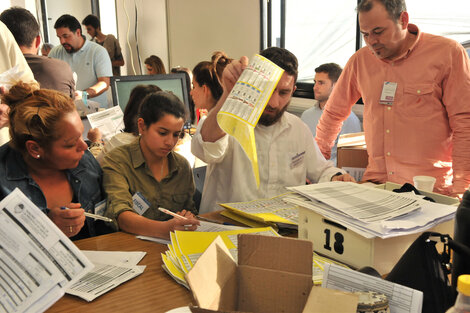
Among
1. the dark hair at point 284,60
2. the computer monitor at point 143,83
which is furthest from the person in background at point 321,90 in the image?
the dark hair at point 284,60

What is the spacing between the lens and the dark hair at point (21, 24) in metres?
3.20

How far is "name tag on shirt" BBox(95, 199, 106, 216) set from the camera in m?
1.63

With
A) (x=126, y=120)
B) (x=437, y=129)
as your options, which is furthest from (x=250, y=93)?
(x=126, y=120)

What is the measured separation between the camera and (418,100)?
2271mm

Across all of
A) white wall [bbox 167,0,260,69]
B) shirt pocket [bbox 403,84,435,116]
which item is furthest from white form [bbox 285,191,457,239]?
white wall [bbox 167,0,260,69]

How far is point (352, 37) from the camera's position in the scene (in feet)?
14.7

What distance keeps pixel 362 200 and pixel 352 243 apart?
161mm

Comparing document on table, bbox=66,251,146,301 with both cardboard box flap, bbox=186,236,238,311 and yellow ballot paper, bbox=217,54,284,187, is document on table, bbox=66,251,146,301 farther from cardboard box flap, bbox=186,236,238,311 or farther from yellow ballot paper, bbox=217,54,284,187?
yellow ballot paper, bbox=217,54,284,187

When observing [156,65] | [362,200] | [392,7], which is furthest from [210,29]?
[362,200]

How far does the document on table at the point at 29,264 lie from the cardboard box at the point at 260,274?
281 mm

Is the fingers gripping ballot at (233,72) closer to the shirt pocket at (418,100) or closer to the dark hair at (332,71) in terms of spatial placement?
the shirt pocket at (418,100)

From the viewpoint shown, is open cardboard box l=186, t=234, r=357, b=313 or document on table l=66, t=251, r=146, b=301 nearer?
open cardboard box l=186, t=234, r=357, b=313

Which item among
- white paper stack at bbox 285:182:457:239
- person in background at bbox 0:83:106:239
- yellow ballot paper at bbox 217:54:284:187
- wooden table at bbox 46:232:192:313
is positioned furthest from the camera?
person in background at bbox 0:83:106:239

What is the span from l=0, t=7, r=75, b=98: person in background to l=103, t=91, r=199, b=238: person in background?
4.53 feet
